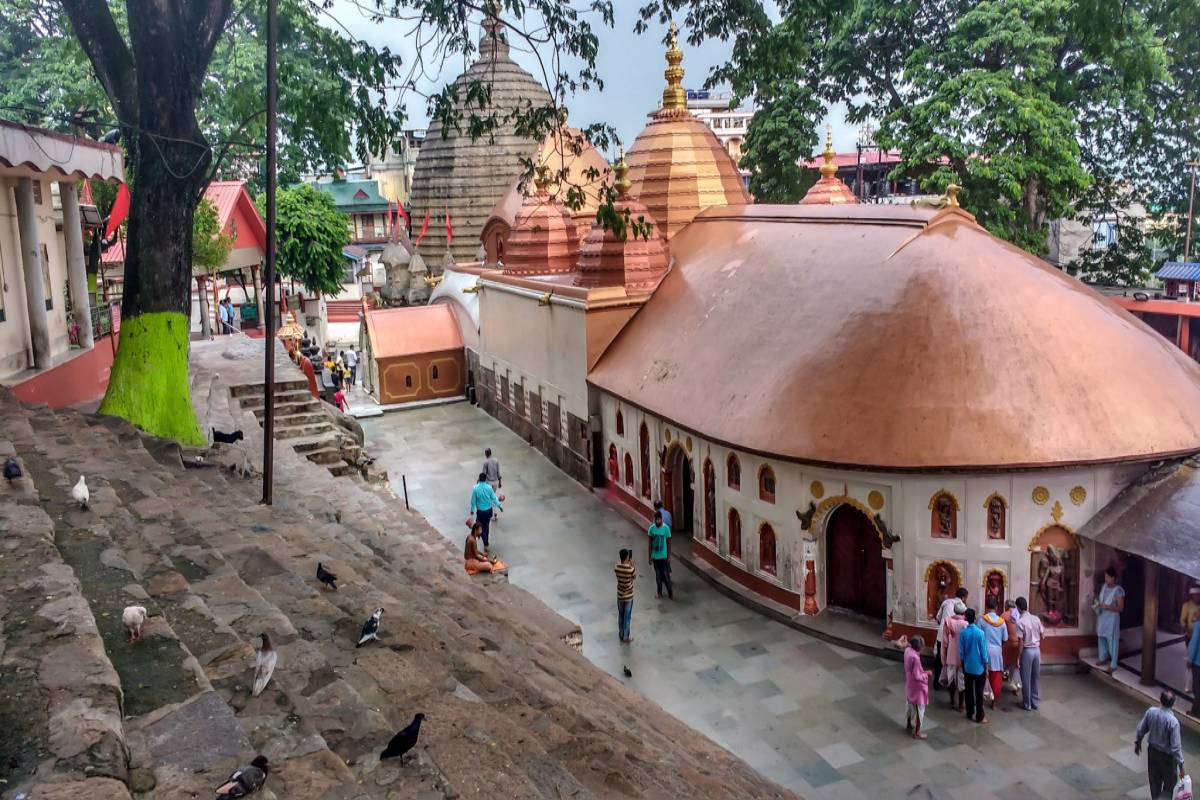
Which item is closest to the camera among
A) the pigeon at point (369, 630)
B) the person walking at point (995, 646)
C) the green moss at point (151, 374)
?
the pigeon at point (369, 630)

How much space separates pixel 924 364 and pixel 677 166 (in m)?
12.3

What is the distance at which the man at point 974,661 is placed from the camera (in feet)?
36.6

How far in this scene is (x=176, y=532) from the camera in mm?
7441

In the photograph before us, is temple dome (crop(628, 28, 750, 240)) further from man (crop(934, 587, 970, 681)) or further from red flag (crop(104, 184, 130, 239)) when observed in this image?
man (crop(934, 587, 970, 681))

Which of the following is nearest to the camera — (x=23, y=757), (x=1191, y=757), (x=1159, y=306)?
(x=23, y=757)

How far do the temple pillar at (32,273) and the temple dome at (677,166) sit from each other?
1355 cm

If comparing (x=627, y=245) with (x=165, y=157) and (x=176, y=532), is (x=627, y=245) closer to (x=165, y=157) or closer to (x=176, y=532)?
(x=165, y=157)

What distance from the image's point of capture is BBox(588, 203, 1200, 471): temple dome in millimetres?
12734

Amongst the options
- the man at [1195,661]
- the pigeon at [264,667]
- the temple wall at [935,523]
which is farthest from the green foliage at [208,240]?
the man at [1195,661]

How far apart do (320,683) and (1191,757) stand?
9374 mm

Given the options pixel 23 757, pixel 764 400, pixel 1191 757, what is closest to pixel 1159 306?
pixel 764 400

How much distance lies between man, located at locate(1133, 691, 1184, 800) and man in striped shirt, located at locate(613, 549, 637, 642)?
19.9 ft

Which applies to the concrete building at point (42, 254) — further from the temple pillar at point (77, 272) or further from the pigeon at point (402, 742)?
the pigeon at point (402, 742)

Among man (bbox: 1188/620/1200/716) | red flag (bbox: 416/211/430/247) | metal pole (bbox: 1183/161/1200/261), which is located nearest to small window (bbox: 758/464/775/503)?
man (bbox: 1188/620/1200/716)
